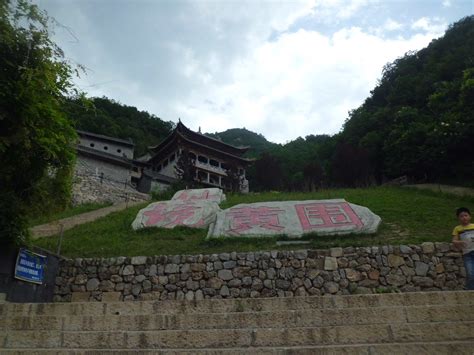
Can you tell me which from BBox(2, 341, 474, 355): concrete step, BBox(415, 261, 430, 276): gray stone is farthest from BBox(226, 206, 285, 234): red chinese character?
BBox(2, 341, 474, 355): concrete step

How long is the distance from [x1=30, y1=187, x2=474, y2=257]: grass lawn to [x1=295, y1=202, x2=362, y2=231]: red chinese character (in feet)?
1.94

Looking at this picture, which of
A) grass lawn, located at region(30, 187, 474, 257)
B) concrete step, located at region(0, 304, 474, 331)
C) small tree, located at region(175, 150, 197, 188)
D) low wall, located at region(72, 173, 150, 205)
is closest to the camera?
concrete step, located at region(0, 304, 474, 331)

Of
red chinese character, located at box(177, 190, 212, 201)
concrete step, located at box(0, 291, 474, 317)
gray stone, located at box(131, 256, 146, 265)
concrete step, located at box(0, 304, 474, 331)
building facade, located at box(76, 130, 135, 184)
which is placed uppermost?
building facade, located at box(76, 130, 135, 184)

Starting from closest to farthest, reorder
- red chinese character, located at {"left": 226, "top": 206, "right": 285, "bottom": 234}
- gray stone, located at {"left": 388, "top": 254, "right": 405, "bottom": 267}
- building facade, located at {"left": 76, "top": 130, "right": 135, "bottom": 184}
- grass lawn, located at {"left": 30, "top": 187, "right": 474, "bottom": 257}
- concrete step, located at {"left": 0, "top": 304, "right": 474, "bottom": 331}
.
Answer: concrete step, located at {"left": 0, "top": 304, "right": 474, "bottom": 331} → gray stone, located at {"left": 388, "top": 254, "right": 405, "bottom": 267} → grass lawn, located at {"left": 30, "top": 187, "right": 474, "bottom": 257} → red chinese character, located at {"left": 226, "top": 206, "right": 285, "bottom": 234} → building facade, located at {"left": 76, "top": 130, "right": 135, "bottom": 184}

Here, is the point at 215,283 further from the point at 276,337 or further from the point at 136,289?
the point at 276,337

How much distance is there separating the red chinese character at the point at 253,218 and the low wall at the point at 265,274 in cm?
187

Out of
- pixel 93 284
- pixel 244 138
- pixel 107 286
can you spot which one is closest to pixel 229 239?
pixel 107 286

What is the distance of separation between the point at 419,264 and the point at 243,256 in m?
3.89

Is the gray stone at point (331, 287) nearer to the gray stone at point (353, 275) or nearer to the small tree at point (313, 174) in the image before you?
the gray stone at point (353, 275)

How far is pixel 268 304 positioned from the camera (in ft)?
13.4

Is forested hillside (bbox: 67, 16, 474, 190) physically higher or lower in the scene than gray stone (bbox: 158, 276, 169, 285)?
higher

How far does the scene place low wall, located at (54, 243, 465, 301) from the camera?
342 inches

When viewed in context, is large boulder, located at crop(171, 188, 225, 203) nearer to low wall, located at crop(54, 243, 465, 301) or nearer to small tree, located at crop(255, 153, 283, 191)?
low wall, located at crop(54, 243, 465, 301)

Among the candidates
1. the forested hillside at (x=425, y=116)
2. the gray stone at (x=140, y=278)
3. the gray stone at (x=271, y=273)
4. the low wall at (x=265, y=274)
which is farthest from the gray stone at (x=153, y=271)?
the forested hillside at (x=425, y=116)
